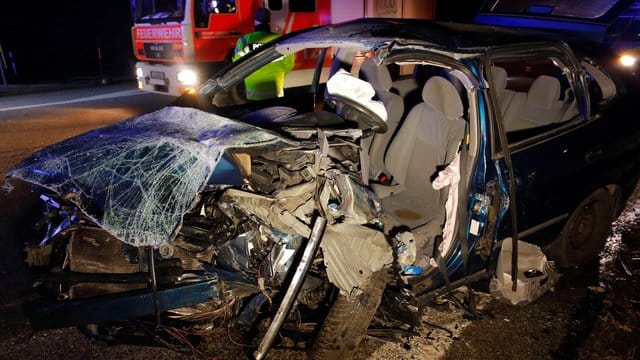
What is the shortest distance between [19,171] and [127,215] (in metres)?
0.78

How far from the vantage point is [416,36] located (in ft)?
8.01

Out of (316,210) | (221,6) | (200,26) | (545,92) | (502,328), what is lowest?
(502,328)

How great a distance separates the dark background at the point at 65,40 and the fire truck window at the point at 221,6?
8671mm

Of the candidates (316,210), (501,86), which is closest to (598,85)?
(501,86)

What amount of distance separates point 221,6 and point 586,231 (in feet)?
21.1

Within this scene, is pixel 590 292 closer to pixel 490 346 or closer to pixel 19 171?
pixel 490 346

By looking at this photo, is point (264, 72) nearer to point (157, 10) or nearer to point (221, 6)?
point (221, 6)

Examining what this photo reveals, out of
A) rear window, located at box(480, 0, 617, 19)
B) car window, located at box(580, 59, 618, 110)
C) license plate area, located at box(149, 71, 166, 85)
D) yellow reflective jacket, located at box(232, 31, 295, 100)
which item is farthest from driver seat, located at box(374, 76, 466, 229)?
license plate area, located at box(149, 71, 166, 85)

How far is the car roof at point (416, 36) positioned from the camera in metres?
2.42

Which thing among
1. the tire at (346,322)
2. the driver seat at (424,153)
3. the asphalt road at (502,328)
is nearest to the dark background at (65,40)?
the asphalt road at (502,328)

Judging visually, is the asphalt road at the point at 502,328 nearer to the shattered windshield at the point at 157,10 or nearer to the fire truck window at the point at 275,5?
the shattered windshield at the point at 157,10

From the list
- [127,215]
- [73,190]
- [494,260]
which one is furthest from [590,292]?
[73,190]

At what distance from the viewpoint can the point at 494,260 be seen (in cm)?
267

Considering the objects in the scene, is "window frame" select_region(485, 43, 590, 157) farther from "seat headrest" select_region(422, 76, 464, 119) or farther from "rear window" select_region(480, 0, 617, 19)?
"rear window" select_region(480, 0, 617, 19)
